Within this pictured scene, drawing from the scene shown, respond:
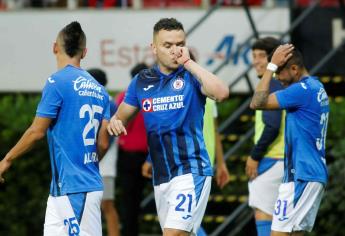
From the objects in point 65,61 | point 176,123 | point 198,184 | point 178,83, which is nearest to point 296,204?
point 198,184

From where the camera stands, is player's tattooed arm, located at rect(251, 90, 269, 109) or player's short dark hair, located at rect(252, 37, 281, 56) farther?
player's short dark hair, located at rect(252, 37, 281, 56)

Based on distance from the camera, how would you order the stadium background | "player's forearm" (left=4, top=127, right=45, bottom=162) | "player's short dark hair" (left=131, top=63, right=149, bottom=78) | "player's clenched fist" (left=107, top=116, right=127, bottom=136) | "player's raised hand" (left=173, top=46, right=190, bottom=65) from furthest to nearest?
the stadium background → "player's short dark hair" (left=131, top=63, right=149, bottom=78) → "player's raised hand" (left=173, top=46, right=190, bottom=65) → "player's clenched fist" (left=107, top=116, right=127, bottom=136) → "player's forearm" (left=4, top=127, right=45, bottom=162)

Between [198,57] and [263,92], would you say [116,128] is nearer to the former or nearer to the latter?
[263,92]

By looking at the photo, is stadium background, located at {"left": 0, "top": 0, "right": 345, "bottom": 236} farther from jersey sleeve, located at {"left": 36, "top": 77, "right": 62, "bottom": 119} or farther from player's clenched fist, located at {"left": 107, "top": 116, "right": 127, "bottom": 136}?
jersey sleeve, located at {"left": 36, "top": 77, "right": 62, "bottom": 119}

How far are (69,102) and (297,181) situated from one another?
2206 mm

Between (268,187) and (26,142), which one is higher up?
(26,142)

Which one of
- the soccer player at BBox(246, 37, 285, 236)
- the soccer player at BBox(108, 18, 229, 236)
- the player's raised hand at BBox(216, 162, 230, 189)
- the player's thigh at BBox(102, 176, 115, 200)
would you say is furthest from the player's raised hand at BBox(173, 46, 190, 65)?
the player's thigh at BBox(102, 176, 115, 200)

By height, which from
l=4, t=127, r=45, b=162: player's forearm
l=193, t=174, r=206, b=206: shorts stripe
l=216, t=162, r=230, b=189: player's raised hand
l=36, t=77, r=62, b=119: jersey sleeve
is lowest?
l=216, t=162, r=230, b=189: player's raised hand

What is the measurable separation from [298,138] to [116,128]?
1.81 m

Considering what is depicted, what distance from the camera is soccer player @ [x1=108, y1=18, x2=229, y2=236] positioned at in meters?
9.37

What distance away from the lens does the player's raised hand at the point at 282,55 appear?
33.4 ft

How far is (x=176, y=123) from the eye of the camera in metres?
9.45

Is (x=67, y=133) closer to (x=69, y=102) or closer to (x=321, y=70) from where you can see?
(x=69, y=102)

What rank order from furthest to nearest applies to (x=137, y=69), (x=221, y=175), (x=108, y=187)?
(x=108, y=187) < (x=137, y=69) < (x=221, y=175)
